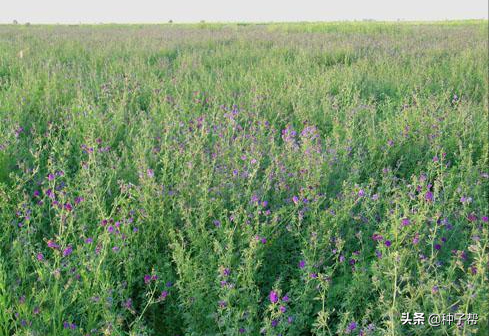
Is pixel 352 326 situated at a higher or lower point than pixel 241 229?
lower

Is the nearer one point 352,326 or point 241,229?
point 352,326

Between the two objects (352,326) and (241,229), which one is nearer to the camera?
(352,326)

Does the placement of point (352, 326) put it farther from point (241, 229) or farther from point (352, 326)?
point (241, 229)

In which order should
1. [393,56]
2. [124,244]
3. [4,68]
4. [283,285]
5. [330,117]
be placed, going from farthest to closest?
1. [393,56]
2. [4,68]
3. [330,117]
4. [283,285]
5. [124,244]

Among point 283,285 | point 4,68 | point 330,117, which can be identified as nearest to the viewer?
point 283,285

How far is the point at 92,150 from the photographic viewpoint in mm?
2598

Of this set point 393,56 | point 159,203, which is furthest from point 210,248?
point 393,56

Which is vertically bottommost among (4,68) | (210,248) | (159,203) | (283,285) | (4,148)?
(283,285)

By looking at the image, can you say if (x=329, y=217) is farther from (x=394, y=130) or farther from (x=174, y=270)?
(x=394, y=130)

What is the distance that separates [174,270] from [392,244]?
3.64 feet

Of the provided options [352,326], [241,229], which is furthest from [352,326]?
[241,229]

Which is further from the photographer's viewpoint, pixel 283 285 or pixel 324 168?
pixel 324 168

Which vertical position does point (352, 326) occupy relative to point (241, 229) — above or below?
below

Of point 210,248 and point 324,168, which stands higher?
point 324,168
